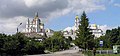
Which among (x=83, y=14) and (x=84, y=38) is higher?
(x=83, y=14)

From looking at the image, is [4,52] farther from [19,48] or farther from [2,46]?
[19,48]

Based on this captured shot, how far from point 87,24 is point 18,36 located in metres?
20.1

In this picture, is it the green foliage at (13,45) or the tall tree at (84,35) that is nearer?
the green foliage at (13,45)

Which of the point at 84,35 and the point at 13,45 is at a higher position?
the point at 84,35

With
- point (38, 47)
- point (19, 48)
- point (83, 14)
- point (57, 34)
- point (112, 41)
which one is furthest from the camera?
point (57, 34)

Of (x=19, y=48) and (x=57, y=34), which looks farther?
(x=57, y=34)

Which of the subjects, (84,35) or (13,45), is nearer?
(13,45)

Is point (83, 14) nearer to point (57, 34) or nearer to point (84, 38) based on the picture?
point (84, 38)

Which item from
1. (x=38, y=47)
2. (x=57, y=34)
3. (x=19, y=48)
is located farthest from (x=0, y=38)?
(x=57, y=34)

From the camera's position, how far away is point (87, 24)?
263ft

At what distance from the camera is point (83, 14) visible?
271 ft

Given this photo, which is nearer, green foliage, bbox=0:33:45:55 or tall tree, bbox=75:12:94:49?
green foliage, bbox=0:33:45:55

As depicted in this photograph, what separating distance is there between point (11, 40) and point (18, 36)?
2433 millimetres

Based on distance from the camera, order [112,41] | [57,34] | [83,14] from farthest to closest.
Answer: [57,34] → [112,41] → [83,14]
